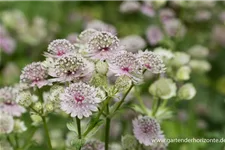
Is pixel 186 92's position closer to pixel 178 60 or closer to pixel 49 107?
pixel 178 60

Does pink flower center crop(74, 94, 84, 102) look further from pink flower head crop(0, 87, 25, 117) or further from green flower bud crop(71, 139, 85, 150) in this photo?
pink flower head crop(0, 87, 25, 117)

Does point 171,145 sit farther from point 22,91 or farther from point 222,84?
point 222,84

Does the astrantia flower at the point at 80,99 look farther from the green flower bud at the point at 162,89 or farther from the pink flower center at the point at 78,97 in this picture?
the green flower bud at the point at 162,89

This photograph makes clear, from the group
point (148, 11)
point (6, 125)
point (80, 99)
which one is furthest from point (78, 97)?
point (148, 11)

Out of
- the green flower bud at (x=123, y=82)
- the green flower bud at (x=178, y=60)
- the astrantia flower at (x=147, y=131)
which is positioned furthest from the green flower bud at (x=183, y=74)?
the green flower bud at (x=123, y=82)

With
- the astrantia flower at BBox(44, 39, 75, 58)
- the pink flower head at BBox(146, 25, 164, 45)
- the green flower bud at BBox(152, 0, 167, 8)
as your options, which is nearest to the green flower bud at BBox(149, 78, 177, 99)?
the astrantia flower at BBox(44, 39, 75, 58)

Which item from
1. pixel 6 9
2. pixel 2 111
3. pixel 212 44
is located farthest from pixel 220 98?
pixel 2 111
